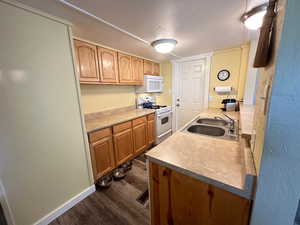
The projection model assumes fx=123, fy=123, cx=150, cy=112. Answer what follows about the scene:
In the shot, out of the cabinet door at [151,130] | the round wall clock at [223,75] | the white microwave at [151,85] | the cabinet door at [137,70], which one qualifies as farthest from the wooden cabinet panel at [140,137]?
the round wall clock at [223,75]

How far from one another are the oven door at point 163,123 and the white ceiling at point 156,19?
168 centimetres

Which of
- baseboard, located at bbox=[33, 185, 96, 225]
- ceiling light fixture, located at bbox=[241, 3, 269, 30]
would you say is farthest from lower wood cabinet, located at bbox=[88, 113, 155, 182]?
ceiling light fixture, located at bbox=[241, 3, 269, 30]

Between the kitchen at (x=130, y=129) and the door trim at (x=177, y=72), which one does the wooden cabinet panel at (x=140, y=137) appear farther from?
the door trim at (x=177, y=72)

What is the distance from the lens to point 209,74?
2.84 m

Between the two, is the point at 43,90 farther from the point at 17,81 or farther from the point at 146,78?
the point at 146,78

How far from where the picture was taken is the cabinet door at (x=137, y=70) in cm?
267

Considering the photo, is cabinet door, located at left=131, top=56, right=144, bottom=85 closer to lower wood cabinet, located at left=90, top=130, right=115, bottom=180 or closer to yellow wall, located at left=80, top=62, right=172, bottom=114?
yellow wall, located at left=80, top=62, right=172, bottom=114

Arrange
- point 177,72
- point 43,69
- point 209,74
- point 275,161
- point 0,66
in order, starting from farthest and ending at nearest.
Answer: point 177,72 → point 209,74 → point 43,69 → point 0,66 → point 275,161

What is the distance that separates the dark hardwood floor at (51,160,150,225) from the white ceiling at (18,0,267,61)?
2142 mm

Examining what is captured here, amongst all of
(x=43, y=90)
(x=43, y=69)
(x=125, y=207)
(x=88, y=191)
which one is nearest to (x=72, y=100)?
(x=43, y=90)

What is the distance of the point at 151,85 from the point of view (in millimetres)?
3088

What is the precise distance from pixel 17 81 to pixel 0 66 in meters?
0.14

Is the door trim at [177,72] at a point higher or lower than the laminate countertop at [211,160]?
higher

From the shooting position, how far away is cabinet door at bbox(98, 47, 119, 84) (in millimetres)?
2029
